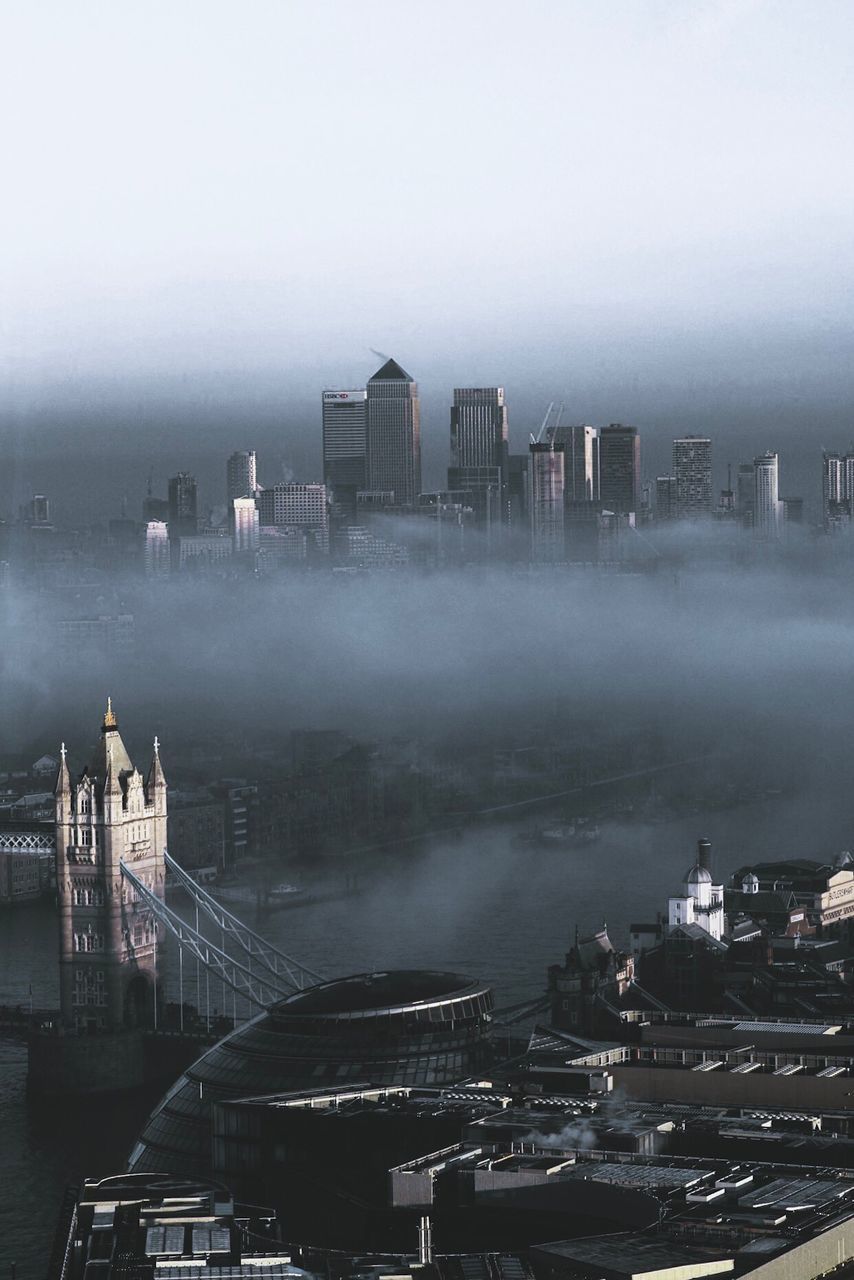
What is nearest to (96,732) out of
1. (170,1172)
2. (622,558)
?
(622,558)

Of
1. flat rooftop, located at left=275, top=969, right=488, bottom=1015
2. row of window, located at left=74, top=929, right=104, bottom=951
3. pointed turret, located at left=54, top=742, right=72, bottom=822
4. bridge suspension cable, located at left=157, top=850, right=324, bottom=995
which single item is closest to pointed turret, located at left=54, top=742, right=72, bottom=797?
pointed turret, located at left=54, top=742, right=72, bottom=822

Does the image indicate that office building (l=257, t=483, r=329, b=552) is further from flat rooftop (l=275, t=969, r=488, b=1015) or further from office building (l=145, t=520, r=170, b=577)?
flat rooftop (l=275, t=969, r=488, b=1015)

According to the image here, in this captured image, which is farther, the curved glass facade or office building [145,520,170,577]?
office building [145,520,170,577]

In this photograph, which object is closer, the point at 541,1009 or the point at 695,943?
the point at 541,1009

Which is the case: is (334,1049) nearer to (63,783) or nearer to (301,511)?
(63,783)

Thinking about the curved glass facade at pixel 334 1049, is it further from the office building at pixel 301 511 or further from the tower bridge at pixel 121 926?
the office building at pixel 301 511

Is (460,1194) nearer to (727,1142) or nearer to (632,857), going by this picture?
(727,1142)
